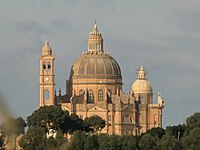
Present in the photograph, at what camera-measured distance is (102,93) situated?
445 feet

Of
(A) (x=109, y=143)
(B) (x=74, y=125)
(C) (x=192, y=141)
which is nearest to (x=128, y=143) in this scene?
(A) (x=109, y=143)

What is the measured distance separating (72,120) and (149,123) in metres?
36.7

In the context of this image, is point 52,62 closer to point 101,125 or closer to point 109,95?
point 109,95

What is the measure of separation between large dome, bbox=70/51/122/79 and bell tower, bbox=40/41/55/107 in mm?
5998

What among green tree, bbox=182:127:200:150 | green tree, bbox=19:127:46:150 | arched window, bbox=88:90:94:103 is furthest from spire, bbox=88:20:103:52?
green tree, bbox=19:127:46:150

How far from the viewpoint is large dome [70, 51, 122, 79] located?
136m

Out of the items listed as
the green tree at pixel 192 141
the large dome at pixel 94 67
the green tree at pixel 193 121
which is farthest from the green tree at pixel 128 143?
the large dome at pixel 94 67

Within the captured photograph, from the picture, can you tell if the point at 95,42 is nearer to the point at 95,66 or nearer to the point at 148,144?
the point at 95,66

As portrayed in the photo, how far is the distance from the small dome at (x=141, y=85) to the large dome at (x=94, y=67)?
2.81 m

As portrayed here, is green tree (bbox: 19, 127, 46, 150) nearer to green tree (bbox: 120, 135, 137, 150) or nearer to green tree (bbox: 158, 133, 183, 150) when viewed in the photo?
green tree (bbox: 120, 135, 137, 150)

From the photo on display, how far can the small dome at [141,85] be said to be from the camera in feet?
450

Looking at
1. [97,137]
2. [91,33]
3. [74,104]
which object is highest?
[91,33]

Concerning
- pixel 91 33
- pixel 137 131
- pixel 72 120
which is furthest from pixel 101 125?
pixel 91 33

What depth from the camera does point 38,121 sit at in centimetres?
9319
